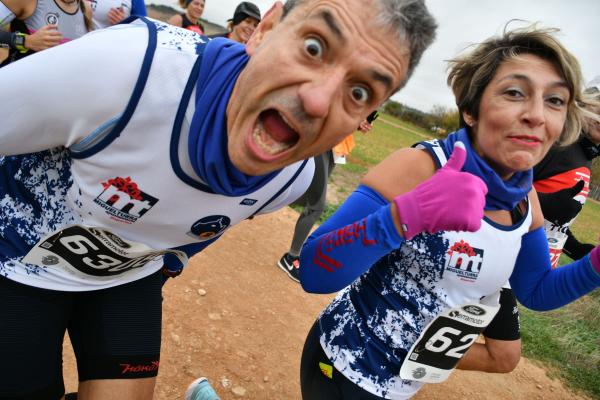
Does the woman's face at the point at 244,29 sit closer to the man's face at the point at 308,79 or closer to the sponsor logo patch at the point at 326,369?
the man's face at the point at 308,79

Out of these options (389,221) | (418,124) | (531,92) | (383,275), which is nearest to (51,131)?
(389,221)

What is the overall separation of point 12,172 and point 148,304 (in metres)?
0.74

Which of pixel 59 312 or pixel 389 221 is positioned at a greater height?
pixel 389 221

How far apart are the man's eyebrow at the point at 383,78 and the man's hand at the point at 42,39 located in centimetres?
273

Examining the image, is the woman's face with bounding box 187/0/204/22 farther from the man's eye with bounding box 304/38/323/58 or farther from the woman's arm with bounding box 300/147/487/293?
the man's eye with bounding box 304/38/323/58

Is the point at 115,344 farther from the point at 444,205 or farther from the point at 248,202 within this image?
the point at 444,205

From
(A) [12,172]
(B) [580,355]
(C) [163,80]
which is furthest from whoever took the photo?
(B) [580,355]

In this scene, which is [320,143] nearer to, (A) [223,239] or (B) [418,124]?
(A) [223,239]

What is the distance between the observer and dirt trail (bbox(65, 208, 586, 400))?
2965 millimetres

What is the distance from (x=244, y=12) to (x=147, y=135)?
379 cm

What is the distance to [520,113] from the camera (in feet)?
5.43

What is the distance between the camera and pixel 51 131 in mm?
1257

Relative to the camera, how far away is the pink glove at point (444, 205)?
1.32 meters

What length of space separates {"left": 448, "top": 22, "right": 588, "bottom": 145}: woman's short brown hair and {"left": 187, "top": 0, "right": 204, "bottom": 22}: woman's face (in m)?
4.19
